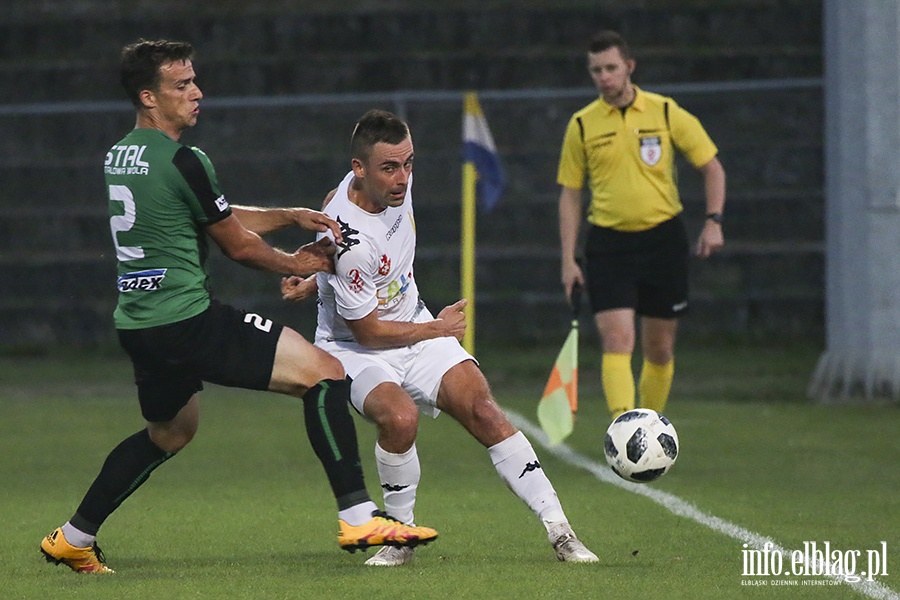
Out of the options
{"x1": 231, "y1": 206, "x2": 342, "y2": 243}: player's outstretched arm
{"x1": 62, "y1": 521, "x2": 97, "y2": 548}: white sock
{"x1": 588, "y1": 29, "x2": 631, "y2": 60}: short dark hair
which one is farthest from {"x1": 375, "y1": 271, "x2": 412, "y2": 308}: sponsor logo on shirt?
{"x1": 588, "y1": 29, "x2": 631, "y2": 60}: short dark hair

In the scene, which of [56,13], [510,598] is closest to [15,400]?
[56,13]

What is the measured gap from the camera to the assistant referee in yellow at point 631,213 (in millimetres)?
8703

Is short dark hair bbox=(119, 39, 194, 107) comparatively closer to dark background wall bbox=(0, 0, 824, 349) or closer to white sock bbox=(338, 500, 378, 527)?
white sock bbox=(338, 500, 378, 527)

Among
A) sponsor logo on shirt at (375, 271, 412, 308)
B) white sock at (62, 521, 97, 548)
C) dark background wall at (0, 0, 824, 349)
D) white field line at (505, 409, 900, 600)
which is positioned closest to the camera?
white field line at (505, 409, 900, 600)

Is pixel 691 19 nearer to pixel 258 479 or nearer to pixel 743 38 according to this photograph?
pixel 743 38

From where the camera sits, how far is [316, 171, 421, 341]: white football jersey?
5.81 metres

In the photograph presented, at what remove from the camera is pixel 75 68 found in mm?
16719

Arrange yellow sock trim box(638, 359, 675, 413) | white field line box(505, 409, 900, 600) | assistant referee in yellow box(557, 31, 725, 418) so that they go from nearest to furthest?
white field line box(505, 409, 900, 600)
assistant referee in yellow box(557, 31, 725, 418)
yellow sock trim box(638, 359, 675, 413)

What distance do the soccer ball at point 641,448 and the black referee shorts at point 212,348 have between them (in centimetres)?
163

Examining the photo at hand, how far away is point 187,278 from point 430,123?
10.4 m

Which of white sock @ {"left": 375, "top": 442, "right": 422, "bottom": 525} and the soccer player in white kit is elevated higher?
the soccer player in white kit

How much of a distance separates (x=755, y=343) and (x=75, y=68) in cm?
759

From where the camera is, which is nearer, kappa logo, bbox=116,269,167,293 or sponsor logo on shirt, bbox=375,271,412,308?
kappa logo, bbox=116,269,167,293

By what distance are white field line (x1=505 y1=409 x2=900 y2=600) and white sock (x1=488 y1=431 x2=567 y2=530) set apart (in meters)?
0.83
